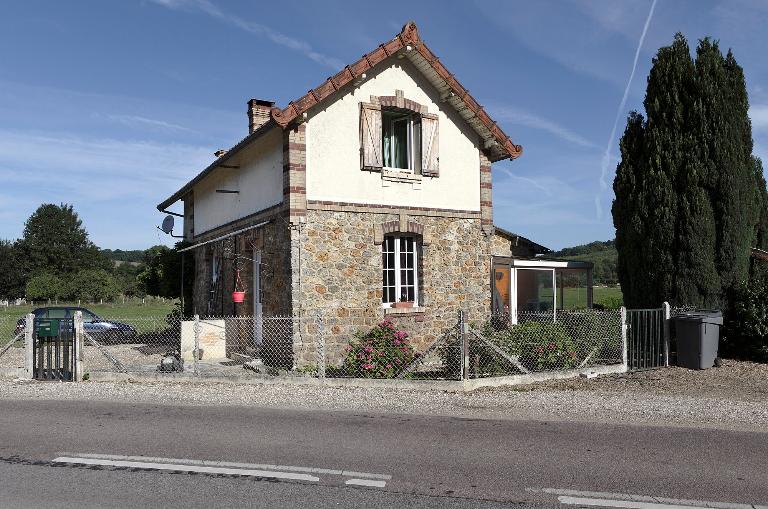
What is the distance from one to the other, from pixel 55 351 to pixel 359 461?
26.7 ft

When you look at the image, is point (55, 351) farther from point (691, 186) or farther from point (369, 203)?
point (691, 186)

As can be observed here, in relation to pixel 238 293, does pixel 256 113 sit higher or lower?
higher

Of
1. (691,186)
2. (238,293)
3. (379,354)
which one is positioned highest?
(691,186)

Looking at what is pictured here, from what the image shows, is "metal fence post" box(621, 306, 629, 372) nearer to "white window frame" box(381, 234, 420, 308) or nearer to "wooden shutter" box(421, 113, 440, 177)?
"white window frame" box(381, 234, 420, 308)

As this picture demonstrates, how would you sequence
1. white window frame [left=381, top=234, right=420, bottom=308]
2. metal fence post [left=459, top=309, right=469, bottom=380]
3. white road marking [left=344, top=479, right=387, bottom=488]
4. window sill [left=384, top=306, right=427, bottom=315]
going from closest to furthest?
1. white road marking [left=344, top=479, right=387, bottom=488]
2. metal fence post [left=459, top=309, right=469, bottom=380]
3. window sill [left=384, top=306, right=427, bottom=315]
4. white window frame [left=381, top=234, right=420, bottom=308]

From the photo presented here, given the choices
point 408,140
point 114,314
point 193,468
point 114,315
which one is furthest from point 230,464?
point 114,314

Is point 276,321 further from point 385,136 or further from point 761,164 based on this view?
point 761,164

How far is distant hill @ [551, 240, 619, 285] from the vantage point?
47.4 metres

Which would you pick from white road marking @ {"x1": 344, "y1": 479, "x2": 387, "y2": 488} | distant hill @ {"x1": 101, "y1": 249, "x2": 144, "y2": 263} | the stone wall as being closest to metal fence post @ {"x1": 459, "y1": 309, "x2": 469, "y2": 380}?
the stone wall

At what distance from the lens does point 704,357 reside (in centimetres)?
1264

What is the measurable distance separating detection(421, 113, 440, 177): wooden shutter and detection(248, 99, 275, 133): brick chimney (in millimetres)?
5773

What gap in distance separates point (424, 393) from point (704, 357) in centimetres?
616

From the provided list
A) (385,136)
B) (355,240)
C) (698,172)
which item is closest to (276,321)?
(355,240)

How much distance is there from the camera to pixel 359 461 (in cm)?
604
